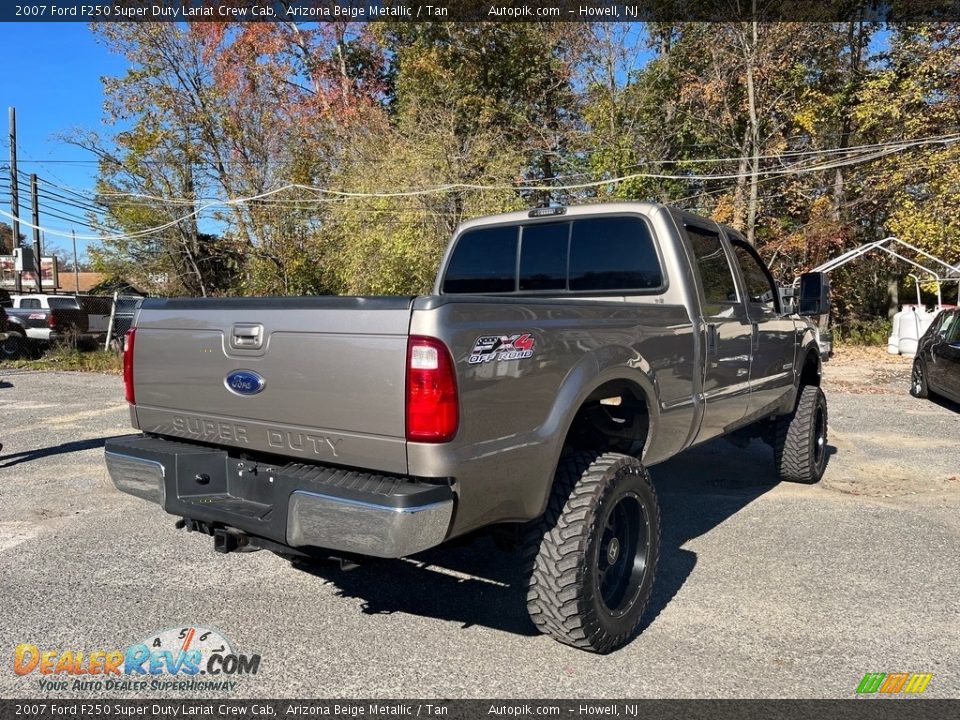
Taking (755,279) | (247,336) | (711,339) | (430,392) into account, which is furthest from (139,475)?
(755,279)

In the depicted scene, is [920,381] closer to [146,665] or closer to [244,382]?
[244,382]

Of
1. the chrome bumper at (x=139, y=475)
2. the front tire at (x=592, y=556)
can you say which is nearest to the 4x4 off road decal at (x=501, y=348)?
the front tire at (x=592, y=556)

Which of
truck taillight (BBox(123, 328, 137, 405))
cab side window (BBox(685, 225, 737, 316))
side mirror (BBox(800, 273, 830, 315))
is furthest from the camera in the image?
side mirror (BBox(800, 273, 830, 315))

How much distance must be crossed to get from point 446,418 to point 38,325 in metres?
18.1

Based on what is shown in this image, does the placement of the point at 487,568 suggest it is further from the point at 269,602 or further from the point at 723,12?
A: the point at 723,12

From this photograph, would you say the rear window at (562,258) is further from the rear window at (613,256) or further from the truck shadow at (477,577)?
the truck shadow at (477,577)

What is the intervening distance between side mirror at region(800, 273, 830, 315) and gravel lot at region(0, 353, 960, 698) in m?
1.48

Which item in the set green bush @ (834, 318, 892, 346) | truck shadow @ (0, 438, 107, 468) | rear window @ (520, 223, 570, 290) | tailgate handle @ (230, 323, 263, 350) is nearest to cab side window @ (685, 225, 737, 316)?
rear window @ (520, 223, 570, 290)

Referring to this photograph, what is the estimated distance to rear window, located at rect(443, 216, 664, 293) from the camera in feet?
13.6

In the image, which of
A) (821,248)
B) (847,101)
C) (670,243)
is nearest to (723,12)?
(847,101)

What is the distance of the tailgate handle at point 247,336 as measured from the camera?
2854mm

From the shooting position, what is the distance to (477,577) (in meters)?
3.98

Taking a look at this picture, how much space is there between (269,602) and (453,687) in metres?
1.24

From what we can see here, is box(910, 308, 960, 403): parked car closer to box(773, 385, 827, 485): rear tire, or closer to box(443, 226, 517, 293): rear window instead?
box(773, 385, 827, 485): rear tire
